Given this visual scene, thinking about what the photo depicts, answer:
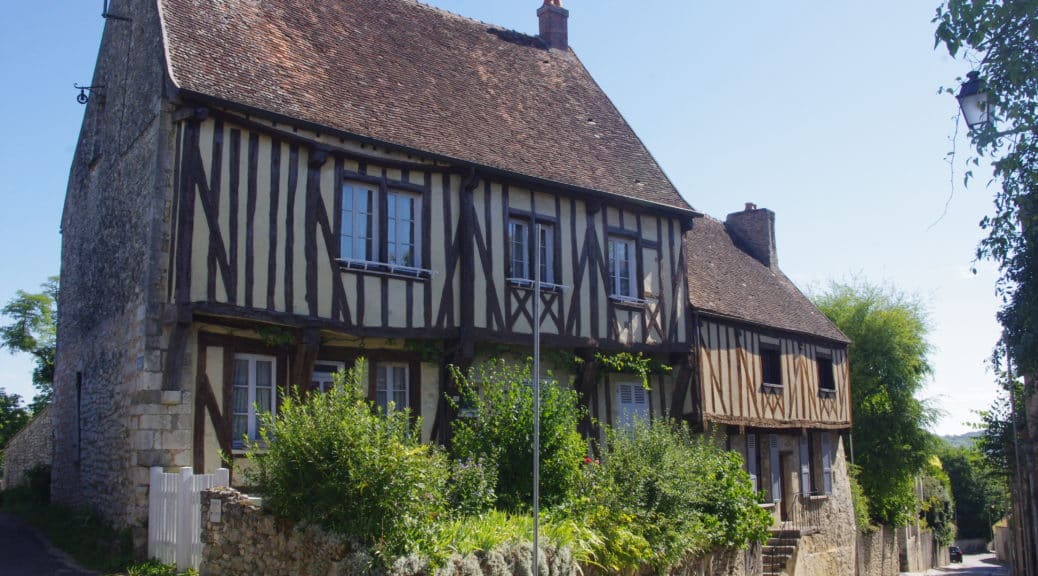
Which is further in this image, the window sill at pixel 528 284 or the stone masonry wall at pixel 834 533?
the stone masonry wall at pixel 834 533

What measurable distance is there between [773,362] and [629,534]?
39.2ft

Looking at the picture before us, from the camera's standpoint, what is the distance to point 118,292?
12594mm

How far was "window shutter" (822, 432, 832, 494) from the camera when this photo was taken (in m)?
22.7

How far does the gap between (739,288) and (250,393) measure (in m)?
12.4

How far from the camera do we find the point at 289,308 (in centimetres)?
1172

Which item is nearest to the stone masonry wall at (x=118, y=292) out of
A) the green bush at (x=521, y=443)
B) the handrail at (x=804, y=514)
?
the green bush at (x=521, y=443)

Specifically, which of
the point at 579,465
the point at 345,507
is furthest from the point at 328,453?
the point at 579,465

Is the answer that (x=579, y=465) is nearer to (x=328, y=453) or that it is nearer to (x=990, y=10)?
(x=328, y=453)

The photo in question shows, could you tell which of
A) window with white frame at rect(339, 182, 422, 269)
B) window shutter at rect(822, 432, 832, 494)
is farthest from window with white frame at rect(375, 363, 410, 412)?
window shutter at rect(822, 432, 832, 494)

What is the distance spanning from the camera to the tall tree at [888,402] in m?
27.7

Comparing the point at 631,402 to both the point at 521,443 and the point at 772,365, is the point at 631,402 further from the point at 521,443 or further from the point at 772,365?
the point at 521,443

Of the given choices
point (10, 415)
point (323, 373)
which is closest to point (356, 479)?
point (323, 373)

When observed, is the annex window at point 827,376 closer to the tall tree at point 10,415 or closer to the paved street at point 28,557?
the paved street at point 28,557

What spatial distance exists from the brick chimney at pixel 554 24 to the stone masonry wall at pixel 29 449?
12.2m
